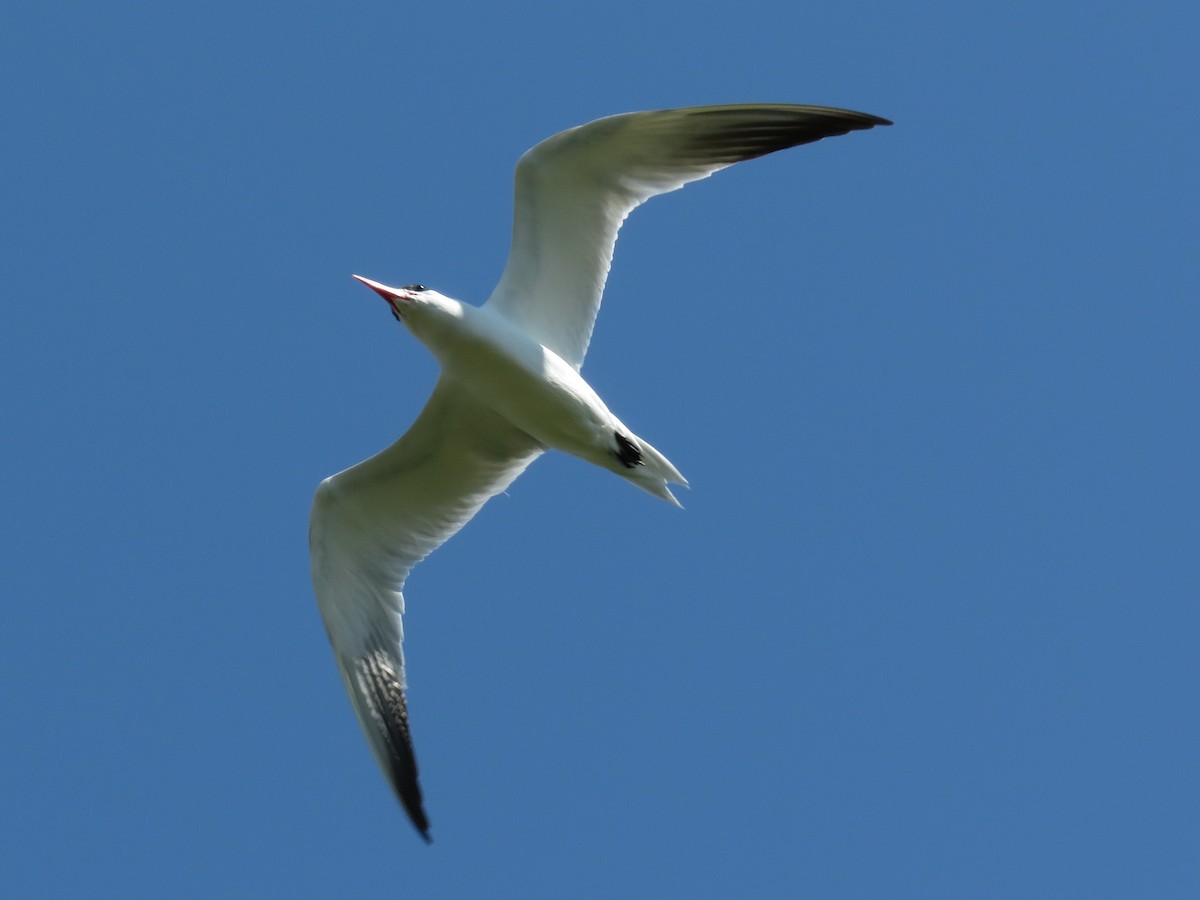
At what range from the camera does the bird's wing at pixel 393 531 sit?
11492 mm

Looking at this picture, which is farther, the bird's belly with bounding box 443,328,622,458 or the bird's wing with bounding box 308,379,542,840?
the bird's wing with bounding box 308,379,542,840

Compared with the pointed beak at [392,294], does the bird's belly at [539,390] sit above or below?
below

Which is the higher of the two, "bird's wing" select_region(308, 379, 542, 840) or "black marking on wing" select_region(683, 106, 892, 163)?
"black marking on wing" select_region(683, 106, 892, 163)

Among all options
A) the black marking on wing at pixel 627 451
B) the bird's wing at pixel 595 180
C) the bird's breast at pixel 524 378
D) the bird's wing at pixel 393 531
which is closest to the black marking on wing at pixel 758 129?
the bird's wing at pixel 595 180

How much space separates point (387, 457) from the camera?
11.5 meters

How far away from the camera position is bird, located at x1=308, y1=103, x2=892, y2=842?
422 inches

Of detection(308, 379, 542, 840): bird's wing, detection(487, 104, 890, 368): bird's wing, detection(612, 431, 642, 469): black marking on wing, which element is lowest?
detection(308, 379, 542, 840): bird's wing

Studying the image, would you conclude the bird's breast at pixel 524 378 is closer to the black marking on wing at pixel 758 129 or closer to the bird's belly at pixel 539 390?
the bird's belly at pixel 539 390

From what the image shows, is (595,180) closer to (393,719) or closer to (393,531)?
(393,531)

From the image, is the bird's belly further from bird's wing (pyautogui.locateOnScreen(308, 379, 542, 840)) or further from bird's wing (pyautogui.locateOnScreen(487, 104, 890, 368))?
bird's wing (pyautogui.locateOnScreen(487, 104, 890, 368))

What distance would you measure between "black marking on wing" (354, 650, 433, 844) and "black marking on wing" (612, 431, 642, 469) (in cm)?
241

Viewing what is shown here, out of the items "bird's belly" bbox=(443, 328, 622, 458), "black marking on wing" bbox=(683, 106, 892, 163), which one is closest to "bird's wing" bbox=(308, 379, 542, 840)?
"bird's belly" bbox=(443, 328, 622, 458)

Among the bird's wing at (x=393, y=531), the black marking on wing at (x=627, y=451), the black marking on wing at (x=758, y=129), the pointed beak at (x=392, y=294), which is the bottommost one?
the bird's wing at (x=393, y=531)

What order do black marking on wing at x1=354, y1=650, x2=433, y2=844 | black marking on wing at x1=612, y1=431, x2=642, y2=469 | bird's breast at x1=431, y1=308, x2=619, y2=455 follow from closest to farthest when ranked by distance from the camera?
bird's breast at x1=431, y1=308, x2=619, y2=455
black marking on wing at x1=612, y1=431, x2=642, y2=469
black marking on wing at x1=354, y1=650, x2=433, y2=844
